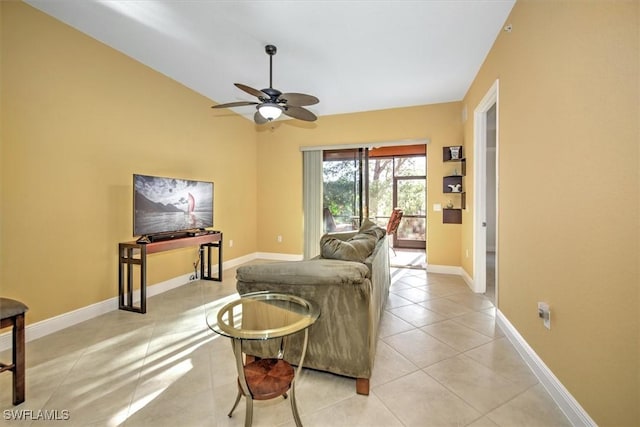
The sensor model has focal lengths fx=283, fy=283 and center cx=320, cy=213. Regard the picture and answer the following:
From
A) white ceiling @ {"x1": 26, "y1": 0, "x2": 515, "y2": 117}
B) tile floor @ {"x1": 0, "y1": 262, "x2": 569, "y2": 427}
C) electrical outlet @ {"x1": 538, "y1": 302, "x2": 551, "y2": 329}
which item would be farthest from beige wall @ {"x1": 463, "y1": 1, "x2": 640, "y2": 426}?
white ceiling @ {"x1": 26, "y1": 0, "x2": 515, "y2": 117}

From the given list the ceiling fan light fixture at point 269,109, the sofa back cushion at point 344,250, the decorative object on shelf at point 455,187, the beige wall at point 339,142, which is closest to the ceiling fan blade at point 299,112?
the ceiling fan light fixture at point 269,109

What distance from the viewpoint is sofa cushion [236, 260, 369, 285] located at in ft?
5.34

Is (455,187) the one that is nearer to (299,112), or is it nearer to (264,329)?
(299,112)

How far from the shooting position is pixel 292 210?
569cm

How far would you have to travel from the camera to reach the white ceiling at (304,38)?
242 centimetres

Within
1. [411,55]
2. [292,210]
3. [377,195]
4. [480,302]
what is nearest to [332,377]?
[480,302]

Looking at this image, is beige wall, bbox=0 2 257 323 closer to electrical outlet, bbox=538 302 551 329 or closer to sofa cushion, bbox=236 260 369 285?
sofa cushion, bbox=236 260 369 285

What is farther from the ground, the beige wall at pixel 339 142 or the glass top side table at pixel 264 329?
the beige wall at pixel 339 142

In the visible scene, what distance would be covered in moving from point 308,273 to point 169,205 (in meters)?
2.65

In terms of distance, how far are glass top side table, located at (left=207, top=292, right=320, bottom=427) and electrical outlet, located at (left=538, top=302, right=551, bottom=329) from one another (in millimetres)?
→ 1484

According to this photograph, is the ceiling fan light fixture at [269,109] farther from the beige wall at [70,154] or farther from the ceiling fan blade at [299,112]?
the beige wall at [70,154]

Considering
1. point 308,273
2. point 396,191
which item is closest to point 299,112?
point 308,273

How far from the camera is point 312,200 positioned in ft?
18.2

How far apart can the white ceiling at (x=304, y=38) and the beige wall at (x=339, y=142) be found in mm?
756
